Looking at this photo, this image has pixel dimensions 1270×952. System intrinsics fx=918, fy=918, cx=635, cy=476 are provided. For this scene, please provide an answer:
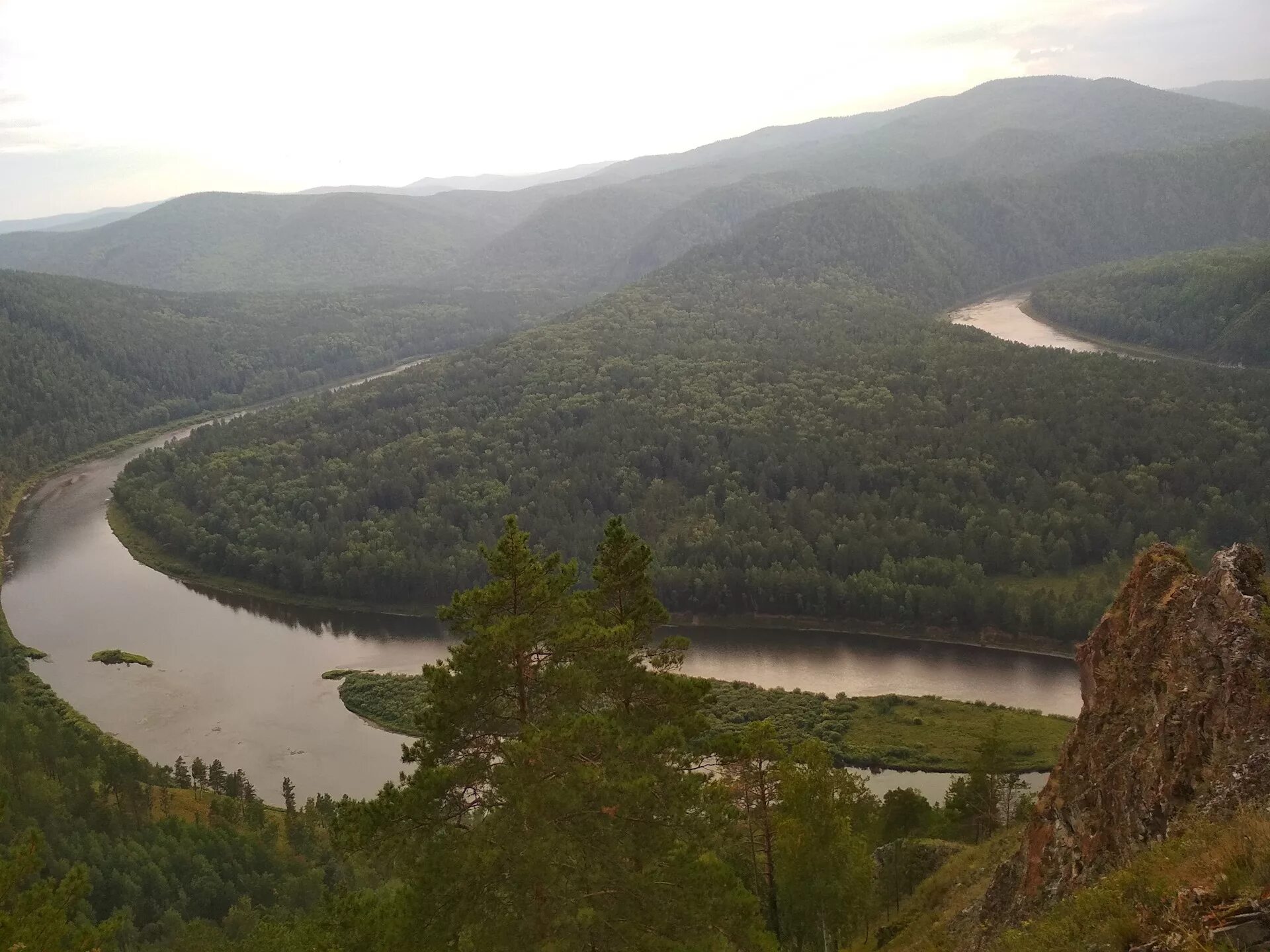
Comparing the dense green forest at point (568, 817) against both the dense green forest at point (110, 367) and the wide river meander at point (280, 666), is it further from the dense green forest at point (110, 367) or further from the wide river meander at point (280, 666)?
the dense green forest at point (110, 367)

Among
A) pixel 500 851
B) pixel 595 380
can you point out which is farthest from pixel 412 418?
pixel 500 851

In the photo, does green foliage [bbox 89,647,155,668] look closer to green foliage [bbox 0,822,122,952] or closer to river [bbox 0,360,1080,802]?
river [bbox 0,360,1080,802]

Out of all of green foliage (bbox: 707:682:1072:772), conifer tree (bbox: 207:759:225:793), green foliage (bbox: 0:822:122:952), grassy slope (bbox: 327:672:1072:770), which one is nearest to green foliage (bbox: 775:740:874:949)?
green foliage (bbox: 0:822:122:952)

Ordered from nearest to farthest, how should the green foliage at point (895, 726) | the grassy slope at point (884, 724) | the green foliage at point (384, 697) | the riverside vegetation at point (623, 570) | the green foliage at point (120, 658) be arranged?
the riverside vegetation at point (623, 570) < the green foliage at point (895, 726) < the grassy slope at point (884, 724) < the green foliage at point (384, 697) < the green foliage at point (120, 658)

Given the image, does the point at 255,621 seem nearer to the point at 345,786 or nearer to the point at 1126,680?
the point at 345,786

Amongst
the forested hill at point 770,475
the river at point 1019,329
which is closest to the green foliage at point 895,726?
the forested hill at point 770,475

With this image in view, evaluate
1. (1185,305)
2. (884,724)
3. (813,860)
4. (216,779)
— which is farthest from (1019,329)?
(813,860)

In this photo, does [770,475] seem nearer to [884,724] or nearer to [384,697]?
[884,724]

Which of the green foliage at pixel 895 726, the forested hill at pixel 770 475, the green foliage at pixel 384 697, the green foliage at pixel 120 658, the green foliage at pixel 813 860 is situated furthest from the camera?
the forested hill at pixel 770 475
